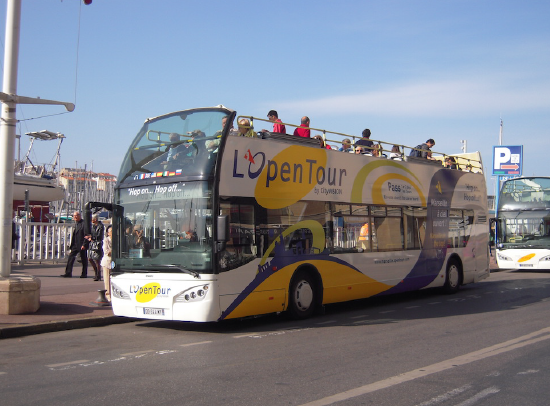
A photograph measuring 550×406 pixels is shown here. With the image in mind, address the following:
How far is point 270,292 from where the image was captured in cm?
1077

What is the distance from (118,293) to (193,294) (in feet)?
5.57

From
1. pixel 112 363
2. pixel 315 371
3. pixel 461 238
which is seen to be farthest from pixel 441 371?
pixel 461 238

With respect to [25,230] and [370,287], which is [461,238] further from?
[25,230]

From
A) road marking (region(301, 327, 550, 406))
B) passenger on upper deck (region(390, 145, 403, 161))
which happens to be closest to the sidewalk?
road marking (region(301, 327, 550, 406))

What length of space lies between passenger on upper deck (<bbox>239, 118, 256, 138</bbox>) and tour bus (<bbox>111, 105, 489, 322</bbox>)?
0.11 metres

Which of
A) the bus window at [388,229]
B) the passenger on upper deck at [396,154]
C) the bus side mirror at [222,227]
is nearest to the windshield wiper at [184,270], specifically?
the bus side mirror at [222,227]

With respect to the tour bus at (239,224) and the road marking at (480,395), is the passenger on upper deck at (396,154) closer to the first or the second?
the tour bus at (239,224)

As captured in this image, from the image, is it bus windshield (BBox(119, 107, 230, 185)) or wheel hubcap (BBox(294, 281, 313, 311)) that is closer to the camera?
bus windshield (BBox(119, 107, 230, 185))

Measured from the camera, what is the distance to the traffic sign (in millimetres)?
32406

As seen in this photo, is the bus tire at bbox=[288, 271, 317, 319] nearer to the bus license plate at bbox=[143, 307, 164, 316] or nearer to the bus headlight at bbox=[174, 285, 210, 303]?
the bus headlight at bbox=[174, 285, 210, 303]

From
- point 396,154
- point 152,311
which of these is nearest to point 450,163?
point 396,154

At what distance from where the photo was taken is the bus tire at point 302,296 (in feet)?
37.4

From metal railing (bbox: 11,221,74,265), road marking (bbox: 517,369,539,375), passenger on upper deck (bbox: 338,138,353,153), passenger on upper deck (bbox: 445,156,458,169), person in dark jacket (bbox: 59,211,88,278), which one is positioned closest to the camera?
road marking (bbox: 517,369,539,375)

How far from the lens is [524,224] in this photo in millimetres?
23656
